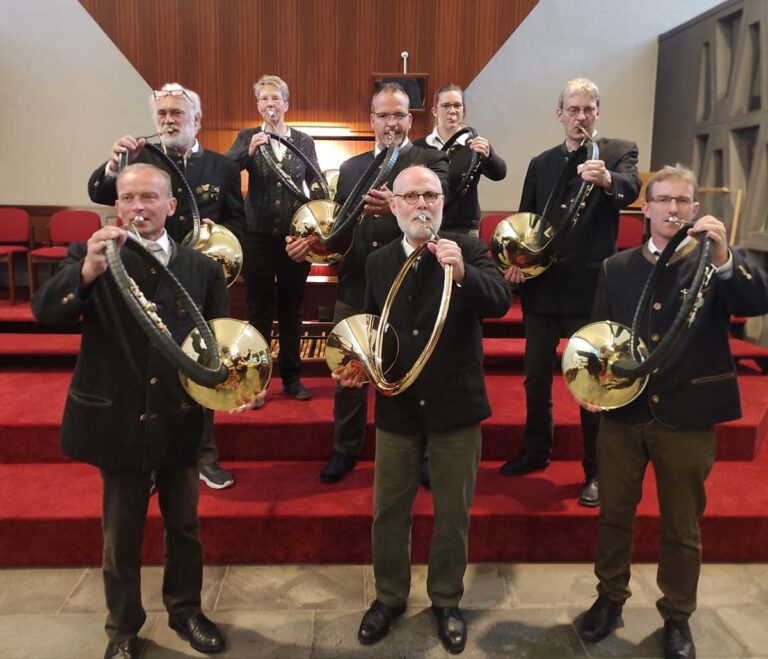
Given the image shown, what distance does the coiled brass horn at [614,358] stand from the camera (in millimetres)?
1890

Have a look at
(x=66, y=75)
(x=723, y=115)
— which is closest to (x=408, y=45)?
(x=723, y=115)

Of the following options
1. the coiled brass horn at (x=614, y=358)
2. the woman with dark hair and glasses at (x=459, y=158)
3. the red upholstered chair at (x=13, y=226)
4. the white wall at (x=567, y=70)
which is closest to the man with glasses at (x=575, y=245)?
the woman with dark hair and glasses at (x=459, y=158)

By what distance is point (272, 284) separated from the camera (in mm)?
3242

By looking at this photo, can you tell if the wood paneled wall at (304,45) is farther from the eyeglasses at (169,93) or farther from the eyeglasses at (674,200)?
the eyeglasses at (674,200)

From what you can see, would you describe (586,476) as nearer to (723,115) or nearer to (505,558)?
(505,558)

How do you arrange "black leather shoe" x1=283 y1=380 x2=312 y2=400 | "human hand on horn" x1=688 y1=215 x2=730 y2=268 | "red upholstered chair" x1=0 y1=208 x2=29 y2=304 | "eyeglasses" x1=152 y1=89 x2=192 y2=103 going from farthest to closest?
"red upholstered chair" x1=0 y1=208 x2=29 y2=304 → "black leather shoe" x1=283 y1=380 x2=312 y2=400 → "eyeglasses" x1=152 y1=89 x2=192 y2=103 → "human hand on horn" x1=688 y1=215 x2=730 y2=268

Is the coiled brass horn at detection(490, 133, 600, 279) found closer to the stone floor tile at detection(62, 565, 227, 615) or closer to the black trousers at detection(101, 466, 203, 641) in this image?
the black trousers at detection(101, 466, 203, 641)

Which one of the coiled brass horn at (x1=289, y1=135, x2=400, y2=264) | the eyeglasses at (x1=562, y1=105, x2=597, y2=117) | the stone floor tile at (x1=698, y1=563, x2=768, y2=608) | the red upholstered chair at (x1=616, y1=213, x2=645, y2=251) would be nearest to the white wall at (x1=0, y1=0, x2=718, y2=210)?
the red upholstered chair at (x1=616, y1=213, x2=645, y2=251)

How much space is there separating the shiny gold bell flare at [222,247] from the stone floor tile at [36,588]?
1.34 meters

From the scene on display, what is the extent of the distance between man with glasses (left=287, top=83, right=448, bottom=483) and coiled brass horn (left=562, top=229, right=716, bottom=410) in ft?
3.03

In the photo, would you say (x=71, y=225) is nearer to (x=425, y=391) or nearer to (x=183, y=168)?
(x=183, y=168)

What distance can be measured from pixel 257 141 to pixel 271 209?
33 centimetres

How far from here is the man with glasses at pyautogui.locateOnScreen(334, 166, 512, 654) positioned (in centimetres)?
Result: 204

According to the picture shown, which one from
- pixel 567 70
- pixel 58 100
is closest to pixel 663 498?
pixel 567 70
